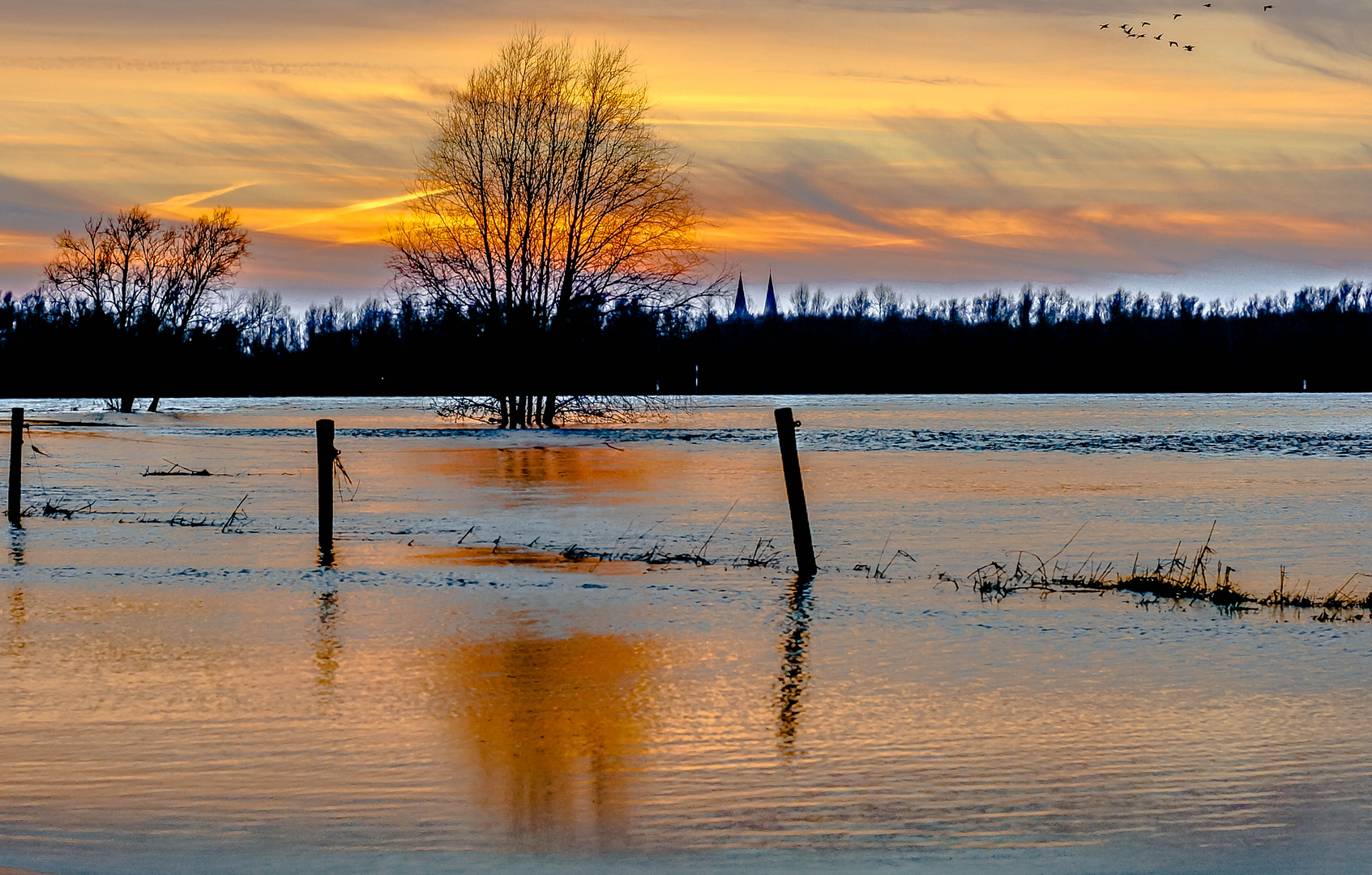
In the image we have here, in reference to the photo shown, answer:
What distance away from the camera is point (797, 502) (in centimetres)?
1332

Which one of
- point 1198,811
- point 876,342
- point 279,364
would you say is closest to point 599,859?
point 1198,811

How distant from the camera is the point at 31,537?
16.1 metres

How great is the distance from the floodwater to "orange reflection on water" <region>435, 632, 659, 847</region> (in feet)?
0.10

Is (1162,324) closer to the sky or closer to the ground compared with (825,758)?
closer to the sky

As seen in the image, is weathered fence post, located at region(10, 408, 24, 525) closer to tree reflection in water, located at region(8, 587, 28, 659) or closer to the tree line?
tree reflection in water, located at region(8, 587, 28, 659)

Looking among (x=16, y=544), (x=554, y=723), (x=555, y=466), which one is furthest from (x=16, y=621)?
(x=555, y=466)

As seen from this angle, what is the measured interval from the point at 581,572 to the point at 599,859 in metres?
8.16

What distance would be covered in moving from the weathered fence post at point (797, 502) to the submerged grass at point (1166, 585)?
1.32 m

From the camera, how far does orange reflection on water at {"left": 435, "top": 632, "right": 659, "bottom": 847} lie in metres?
5.89

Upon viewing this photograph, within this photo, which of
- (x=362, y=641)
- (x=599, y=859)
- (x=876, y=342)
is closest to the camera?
(x=599, y=859)

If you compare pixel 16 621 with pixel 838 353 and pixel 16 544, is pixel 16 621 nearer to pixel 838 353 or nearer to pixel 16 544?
pixel 16 544

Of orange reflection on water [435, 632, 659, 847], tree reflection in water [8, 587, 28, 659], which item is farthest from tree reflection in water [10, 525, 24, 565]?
orange reflection on water [435, 632, 659, 847]

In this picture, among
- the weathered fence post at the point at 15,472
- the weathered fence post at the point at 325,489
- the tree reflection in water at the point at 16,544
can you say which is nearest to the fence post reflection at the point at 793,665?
the weathered fence post at the point at 325,489

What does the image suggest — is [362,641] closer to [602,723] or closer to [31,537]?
[602,723]
